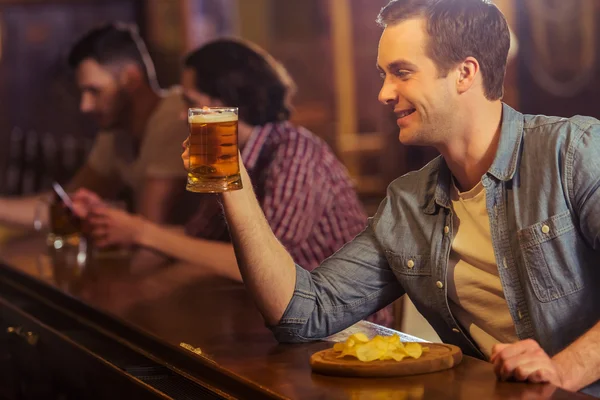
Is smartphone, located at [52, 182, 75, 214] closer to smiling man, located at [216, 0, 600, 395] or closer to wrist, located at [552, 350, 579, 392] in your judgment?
smiling man, located at [216, 0, 600, 395]

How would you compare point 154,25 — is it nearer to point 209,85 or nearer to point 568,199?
point 209,85

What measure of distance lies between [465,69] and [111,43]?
8.58 feet

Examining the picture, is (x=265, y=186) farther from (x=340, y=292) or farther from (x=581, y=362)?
(x=581, y=362)

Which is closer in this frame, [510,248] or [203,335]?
[510,248]

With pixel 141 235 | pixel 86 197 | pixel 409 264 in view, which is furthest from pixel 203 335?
pixel 86 197

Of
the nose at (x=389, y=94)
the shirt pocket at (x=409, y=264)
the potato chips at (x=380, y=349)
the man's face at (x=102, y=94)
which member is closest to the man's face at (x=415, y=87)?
the nose at (x=389, y=94)

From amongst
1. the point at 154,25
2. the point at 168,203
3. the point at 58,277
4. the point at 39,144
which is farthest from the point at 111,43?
the point at 39,144

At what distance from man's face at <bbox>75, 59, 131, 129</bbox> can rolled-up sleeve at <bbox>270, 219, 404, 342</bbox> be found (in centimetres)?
232

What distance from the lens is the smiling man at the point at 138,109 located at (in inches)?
165

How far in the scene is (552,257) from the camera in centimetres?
182

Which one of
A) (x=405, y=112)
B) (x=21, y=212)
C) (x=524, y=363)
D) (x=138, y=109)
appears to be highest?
(x=405, y=112)

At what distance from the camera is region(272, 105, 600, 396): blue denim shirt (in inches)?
70.9

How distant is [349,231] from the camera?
3180mm

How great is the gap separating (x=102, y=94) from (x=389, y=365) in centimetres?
283
